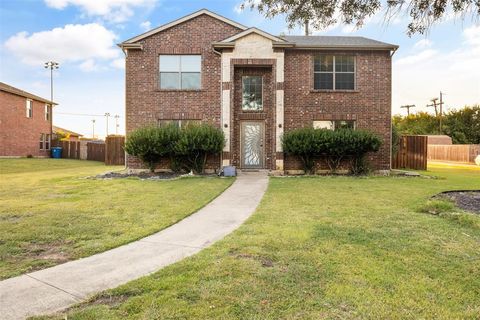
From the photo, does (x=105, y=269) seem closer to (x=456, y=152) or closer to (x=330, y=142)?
(x=330, y=142)

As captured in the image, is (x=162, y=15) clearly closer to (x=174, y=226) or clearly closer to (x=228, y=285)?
(x=174, y=226)

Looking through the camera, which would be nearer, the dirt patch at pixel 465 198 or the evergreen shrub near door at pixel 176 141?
the dirt patch at pixel 465 198

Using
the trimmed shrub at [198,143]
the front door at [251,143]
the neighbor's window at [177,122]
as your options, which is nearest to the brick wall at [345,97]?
the front door at [251,143]

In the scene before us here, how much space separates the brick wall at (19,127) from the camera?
29.2 meters

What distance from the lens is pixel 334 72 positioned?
16609 millimetres

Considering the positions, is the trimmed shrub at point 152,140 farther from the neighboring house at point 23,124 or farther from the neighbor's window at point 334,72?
the neighboring house at point 23,124

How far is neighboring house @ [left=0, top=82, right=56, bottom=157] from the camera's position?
96.1ft

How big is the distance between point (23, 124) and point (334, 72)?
94.5 ft

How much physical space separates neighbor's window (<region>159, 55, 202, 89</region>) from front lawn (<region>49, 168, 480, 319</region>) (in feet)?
37.0

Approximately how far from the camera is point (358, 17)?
7879 millimetres

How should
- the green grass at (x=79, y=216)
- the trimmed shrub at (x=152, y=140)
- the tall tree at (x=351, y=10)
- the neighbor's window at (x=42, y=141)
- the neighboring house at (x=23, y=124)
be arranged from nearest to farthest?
the green grass at (x=79, y=216), the tall tree at (x=351, y=10), the trimmed shrub at (x=152, y=140), the neighboring house at (x=23, y=124), the neighbor's window at (x=42, y=141)

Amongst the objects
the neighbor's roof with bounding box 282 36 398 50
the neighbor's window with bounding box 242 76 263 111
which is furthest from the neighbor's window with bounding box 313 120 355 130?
the neighbor's roof with bounding box 282 36 398 50

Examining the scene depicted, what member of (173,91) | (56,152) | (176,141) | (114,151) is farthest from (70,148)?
(176,141)

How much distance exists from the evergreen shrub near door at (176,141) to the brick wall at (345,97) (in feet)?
12.0
